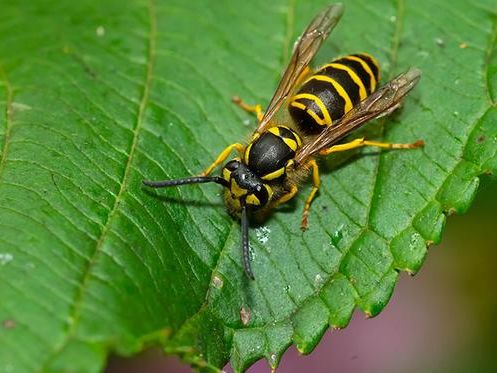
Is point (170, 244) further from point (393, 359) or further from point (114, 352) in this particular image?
point (393, 359)

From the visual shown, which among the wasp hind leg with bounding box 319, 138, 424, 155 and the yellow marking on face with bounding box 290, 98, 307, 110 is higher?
the yellow marking on face with bounding box 290, 98, 307, 110

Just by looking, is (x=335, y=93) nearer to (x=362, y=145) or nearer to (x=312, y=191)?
(x=362, y=145)

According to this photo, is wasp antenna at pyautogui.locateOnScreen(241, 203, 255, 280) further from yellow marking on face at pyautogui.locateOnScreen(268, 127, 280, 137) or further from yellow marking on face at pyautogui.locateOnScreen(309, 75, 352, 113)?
yellow marking on face at pyautogui.locateOnScreen(309, 75, 352, 113)

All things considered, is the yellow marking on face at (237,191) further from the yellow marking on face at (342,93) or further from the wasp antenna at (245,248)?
the yellow marking on face at (342,93)

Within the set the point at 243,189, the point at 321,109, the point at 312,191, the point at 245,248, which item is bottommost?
the point at 245,248

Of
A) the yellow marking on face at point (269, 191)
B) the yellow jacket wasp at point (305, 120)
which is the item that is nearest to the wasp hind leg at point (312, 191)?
the yellow jacket wasp at point (305, 120)

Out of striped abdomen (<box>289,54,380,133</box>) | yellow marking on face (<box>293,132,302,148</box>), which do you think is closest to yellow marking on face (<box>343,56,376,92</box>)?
striped abdomen (<box>289,54,380,133</box>)

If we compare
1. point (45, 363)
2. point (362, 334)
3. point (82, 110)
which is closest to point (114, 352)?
point (45, 363)

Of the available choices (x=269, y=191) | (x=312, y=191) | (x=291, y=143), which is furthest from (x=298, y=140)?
(x=269, y=191)
